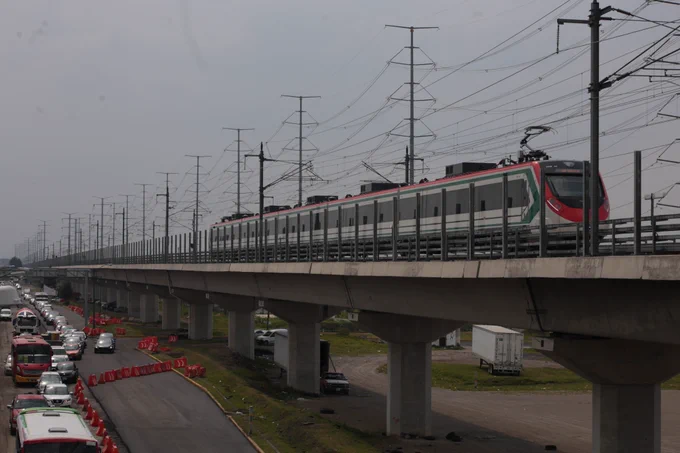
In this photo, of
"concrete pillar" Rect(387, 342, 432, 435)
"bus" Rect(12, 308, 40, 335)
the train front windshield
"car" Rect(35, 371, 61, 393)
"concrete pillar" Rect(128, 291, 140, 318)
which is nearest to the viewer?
the train front windshield

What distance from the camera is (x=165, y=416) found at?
4325 centimetres

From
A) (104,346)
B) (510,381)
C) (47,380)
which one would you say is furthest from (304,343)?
(104,346)

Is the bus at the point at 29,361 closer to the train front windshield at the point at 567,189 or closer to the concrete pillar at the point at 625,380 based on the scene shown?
the train front windshield at the point at 567,189

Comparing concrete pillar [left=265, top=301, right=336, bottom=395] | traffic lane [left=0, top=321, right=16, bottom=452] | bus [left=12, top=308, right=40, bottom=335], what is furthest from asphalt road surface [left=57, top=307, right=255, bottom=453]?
bus [left=12, top=308, right=40, bottom=335]

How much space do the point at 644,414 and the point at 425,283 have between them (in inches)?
377

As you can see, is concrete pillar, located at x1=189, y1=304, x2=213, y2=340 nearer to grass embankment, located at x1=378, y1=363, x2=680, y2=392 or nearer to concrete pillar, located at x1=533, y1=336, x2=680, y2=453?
grass embankment, located at x1=378, y1=363, x2=680, y2=392

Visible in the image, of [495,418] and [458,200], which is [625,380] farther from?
[495,418]

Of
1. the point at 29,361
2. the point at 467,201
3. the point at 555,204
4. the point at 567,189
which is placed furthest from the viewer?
the point at 29,361

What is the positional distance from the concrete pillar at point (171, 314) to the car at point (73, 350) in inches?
1612

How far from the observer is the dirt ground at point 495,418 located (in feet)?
140

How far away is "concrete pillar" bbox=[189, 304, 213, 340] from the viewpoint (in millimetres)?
95250

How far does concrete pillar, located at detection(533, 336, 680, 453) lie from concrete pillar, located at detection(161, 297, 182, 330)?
9163cm

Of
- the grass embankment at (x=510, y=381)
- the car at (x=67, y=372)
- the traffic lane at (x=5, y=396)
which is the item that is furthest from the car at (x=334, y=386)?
the traffic lane at (x=5, y=396)

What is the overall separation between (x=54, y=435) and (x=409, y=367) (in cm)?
2097
